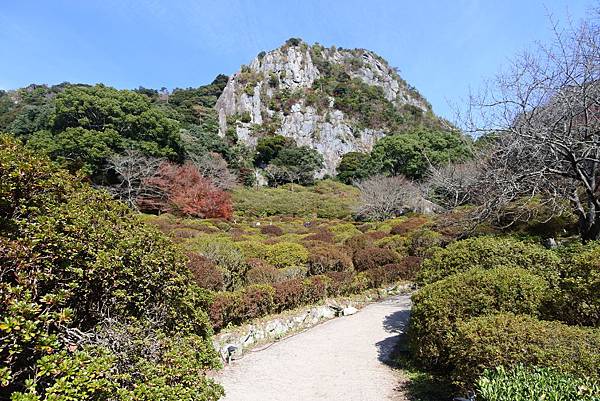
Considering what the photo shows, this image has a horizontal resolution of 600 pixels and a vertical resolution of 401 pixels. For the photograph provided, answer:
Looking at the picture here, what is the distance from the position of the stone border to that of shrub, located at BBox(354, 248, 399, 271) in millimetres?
1334

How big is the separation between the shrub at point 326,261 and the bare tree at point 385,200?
57.3 feet

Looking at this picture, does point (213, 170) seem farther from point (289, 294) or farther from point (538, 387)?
point (538, 387)

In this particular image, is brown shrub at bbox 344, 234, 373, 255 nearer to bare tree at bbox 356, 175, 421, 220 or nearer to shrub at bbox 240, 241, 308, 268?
shrub at bbox 240, 241, 308, 268

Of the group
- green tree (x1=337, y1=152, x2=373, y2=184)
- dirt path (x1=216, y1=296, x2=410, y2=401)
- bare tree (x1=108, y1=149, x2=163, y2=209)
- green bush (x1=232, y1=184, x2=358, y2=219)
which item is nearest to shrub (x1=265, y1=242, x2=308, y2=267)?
dirt path (x1=216, y1=296, x2=410, y2=401)

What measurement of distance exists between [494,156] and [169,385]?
7.13 metres

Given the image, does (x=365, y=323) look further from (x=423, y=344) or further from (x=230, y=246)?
(x=230, y=246)

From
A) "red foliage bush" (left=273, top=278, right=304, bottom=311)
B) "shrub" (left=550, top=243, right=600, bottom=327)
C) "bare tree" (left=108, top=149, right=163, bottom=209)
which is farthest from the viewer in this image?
"bare tree" (left=108, top=149, right=163, bottom=209)

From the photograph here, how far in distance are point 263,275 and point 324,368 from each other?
3.77 meters

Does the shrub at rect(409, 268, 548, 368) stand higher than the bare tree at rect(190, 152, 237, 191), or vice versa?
the bare tree at rect(190, 152, 237, 191)

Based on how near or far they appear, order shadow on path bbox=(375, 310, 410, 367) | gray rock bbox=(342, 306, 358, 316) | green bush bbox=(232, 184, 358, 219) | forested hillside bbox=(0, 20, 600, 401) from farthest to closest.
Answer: green bush bbox=(232, 184, 358, 219), gray rock bbox=(342, 306, 358, 316), shadow on path bbox=(375, 310, 410, 367), forested hillside bbox=(0, 20, 600, 401)

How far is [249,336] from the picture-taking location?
259 inches

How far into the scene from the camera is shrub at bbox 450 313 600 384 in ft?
10.0

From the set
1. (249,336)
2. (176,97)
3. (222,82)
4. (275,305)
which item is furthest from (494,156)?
(222,82)

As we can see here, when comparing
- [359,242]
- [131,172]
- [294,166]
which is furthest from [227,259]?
[294,166]
